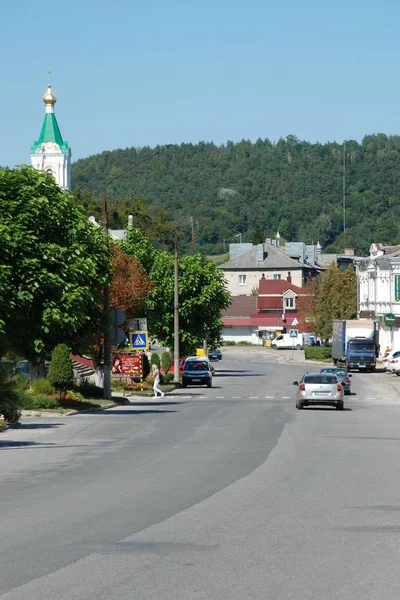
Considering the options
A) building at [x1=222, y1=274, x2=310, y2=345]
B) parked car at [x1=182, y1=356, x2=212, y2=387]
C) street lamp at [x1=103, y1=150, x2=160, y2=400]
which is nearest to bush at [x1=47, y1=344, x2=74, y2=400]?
street lamp at [x1=103, y1=150, x2=160, y2=400]

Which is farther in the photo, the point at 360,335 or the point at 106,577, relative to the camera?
the point at 360,335

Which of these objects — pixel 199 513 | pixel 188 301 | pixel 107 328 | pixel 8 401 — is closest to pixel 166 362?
pixel 188 301

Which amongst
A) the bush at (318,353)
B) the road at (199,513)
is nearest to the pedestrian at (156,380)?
the road at (199,513)

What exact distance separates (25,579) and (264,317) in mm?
143220

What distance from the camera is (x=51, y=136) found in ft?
372

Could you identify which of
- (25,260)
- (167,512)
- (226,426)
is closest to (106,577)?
(167,512)

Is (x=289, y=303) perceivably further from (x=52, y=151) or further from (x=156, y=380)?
(x=156, y=380)

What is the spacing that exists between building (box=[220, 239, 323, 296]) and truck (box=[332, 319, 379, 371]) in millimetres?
80432

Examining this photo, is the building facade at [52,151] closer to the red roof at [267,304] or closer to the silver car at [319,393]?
the red roof at [267,304]

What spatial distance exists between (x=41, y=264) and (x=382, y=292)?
6685cm

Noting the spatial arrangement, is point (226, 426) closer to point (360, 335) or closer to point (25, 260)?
point (25, 260)

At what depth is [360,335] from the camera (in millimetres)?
82625

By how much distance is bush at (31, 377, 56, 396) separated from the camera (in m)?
39.0

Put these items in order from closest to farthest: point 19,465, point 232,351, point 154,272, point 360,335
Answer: point 19,465 → point 154,272 → point 360,335 → point 232,351
